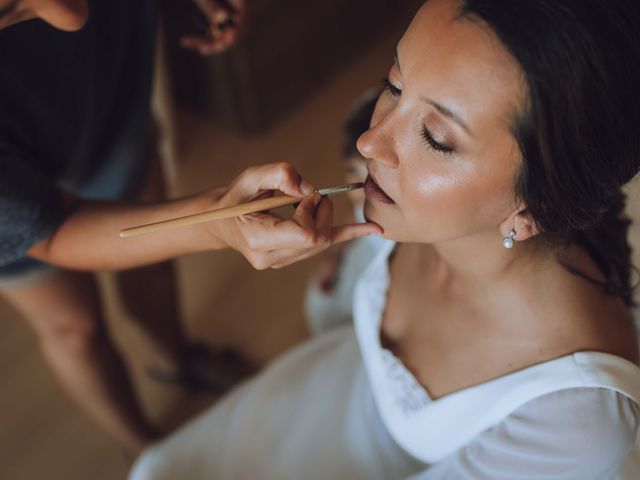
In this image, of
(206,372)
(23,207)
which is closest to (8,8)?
(23,207)

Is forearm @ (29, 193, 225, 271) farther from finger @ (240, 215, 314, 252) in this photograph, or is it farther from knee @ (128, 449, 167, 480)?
knee @ (128, 449, 167, 480)

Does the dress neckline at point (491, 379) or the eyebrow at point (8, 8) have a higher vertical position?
the eyebrow at point (8, 8)

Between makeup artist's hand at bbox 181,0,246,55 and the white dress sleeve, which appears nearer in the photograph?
the white dress sleeve

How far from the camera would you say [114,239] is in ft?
2.94

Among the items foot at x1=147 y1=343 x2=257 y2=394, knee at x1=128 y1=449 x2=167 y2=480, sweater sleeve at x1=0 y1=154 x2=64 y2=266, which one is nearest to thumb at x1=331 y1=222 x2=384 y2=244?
sweater sleeve at x1=0 y1=154 x2=64 y2=266

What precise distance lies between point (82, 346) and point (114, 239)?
426 millimetres

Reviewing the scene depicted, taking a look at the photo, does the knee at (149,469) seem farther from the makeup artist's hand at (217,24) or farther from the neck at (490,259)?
the makeup artist's hand at (217,24)

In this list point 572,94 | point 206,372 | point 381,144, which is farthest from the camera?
point 206,372

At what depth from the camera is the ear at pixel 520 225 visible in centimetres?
80

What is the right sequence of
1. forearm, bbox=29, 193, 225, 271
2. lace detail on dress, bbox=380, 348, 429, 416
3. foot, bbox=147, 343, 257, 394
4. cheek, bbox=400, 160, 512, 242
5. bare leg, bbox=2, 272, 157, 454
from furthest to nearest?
foot, bbox=147, 343, 257, 394, bare leg, bbox=2, 272, 157, 454, lace detail on dress, bbox=380, 348, 429, 416, forearm, bbox=29, 193, 225, 271, cheek, bbox=400, 160, 512, 242

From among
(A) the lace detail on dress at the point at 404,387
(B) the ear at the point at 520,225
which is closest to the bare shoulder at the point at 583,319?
(B) the ear at the point at 520,225

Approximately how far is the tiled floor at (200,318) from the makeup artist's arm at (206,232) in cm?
89

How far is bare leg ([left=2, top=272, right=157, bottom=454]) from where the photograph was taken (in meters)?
1.10

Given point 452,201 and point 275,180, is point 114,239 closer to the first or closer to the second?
point 275,180
